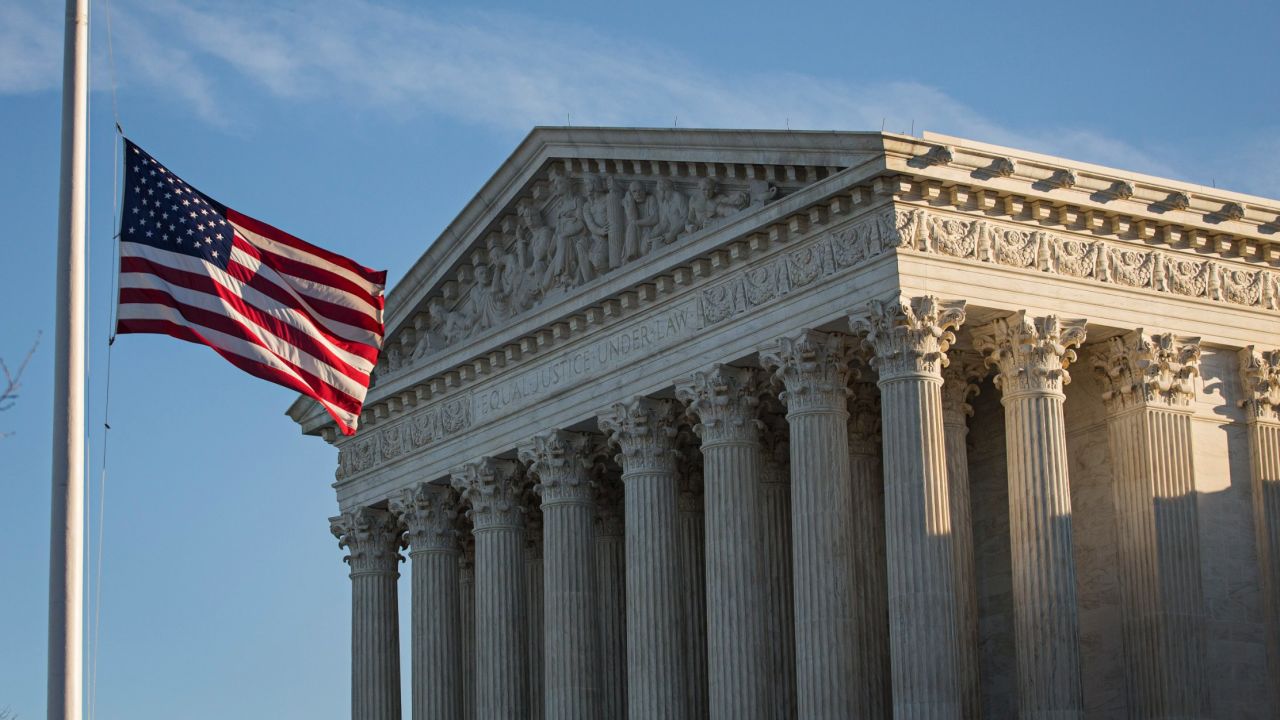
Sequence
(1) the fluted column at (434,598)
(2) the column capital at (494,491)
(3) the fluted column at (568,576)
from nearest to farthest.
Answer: (3) the fluted column at (568,576), (2) the column capital at (494,491), (1) the fluted column at (434,598)

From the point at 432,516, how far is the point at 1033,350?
2123 centimetres

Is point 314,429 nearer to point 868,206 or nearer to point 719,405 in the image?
point 719,405

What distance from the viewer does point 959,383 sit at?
5175cm

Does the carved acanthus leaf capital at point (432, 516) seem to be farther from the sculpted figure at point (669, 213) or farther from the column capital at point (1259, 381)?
the column capital at point (1259, 381)

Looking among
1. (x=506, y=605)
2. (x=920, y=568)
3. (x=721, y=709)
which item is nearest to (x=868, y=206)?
(x=920, y=568)

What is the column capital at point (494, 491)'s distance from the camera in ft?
201

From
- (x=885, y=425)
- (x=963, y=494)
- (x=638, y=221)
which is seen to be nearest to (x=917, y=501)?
(x=885, y=425)

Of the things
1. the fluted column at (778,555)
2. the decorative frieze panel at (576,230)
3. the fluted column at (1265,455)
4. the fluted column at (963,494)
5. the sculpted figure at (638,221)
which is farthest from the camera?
the sculpted figure at (638,221)

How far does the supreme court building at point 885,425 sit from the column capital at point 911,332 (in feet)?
0.18

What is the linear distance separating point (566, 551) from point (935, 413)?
45.1 feet

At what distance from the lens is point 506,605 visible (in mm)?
61375

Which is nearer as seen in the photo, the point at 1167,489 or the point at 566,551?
the point at 1167,489

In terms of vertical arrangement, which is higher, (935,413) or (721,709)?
(935,413)

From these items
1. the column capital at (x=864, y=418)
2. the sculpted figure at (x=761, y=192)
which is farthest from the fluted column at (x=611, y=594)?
the sculpted figure at (x=761, y=192)
